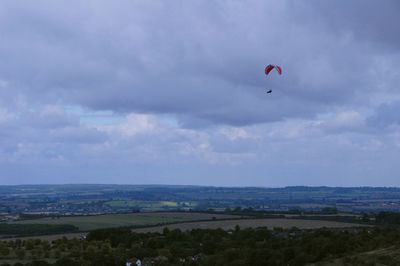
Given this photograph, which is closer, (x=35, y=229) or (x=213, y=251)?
(x=213, y=251)

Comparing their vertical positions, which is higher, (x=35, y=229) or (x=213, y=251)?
(x=213, y=251)

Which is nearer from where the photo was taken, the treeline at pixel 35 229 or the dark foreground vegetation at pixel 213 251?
the dark foreground vegetation at pixel 213 251

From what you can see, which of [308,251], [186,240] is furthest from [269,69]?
[186,240]

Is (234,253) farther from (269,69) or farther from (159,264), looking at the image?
(269,69)

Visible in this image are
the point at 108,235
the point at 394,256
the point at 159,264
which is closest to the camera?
the point at 394,256

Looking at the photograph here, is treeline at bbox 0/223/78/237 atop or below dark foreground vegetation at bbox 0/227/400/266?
below

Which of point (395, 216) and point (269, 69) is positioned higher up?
point (269, 69)

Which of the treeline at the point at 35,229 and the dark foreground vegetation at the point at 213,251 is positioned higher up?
the dark foreground vegetation at the point at 213,251

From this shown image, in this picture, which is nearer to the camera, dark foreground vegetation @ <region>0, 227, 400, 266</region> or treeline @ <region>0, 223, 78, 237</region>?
dark foreground vegetation @ <region>0, 227, 400, 266</region>
